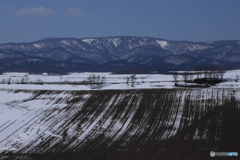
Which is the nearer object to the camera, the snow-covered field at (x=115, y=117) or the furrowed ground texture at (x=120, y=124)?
the furrowed ground texture at (x=120, y=124)

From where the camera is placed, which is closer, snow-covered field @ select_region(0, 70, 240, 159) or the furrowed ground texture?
the furrowed ground texture

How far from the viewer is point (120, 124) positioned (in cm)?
5431

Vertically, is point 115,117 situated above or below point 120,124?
above

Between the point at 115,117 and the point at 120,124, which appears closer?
the point at 120,124

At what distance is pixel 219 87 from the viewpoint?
69.4 metres

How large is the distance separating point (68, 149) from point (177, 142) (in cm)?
1279

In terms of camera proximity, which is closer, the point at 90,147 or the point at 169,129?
the point at 90,147

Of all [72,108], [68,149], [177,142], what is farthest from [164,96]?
[68,149]

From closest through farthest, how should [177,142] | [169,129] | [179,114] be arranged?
[177,142] < [169,129] < [179,114]

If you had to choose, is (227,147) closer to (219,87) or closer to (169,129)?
(169,129)

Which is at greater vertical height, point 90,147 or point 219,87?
point 219,87

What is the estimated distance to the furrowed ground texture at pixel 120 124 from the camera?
43.5m

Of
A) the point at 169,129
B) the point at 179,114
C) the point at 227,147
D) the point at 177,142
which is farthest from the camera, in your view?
the point at 179,114

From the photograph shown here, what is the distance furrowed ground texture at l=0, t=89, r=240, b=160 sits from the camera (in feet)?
143
